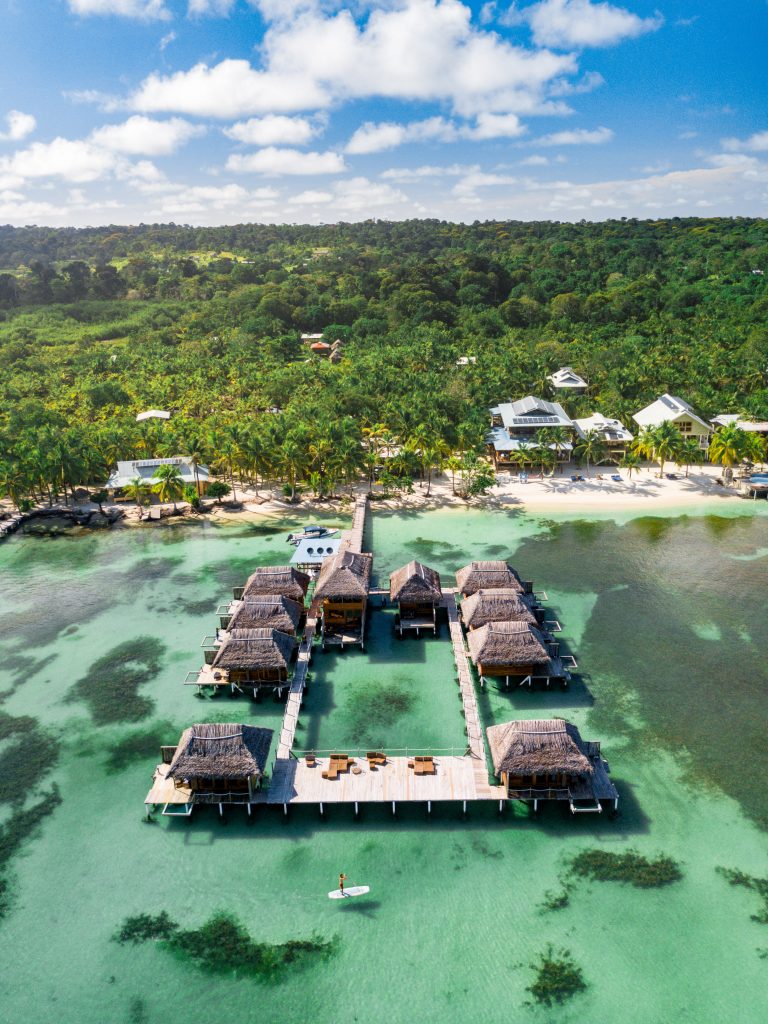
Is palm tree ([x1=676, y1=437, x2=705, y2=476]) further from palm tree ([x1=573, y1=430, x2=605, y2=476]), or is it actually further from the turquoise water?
the turquoise water

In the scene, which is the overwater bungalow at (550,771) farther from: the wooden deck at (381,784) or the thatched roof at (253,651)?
the thatched roof at (253,651)

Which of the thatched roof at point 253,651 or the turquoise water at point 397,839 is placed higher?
the thatched roof at point 253,651

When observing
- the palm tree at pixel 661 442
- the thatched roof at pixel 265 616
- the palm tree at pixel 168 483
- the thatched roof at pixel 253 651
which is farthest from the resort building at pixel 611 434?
the thatched roof at pixel 253 651

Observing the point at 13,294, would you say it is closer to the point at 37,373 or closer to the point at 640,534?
the point at 37,373

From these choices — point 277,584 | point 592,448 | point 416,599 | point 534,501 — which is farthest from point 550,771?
point 592,448

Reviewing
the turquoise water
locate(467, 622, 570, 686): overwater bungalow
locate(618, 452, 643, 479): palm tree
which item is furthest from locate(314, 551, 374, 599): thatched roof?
locate(618, 452, 643, 479): palm tree
